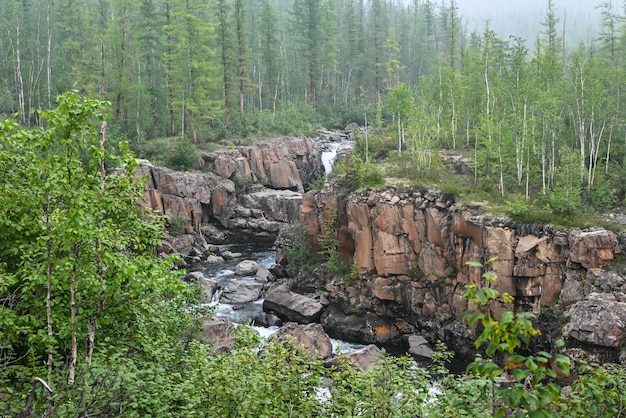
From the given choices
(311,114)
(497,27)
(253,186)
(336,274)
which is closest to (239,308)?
(336,274)

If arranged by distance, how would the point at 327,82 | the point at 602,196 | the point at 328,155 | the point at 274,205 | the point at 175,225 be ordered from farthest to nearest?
the point at 327,82
the point at 328,155
the point at 274,205
the point at 175,225
the point at 602,196

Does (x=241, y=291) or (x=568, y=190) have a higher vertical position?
(x=568, y=190)

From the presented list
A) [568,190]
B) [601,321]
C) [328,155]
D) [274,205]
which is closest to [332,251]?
[568,190]

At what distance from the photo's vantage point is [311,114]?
55.5m

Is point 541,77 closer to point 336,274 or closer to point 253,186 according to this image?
point 336,274

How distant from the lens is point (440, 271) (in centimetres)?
2252

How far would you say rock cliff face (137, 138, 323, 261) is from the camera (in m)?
34.8

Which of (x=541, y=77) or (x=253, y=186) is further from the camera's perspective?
(x=253, y=186)

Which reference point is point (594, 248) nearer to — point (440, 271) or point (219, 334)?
point (440, 271)

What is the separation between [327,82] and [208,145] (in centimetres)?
2787

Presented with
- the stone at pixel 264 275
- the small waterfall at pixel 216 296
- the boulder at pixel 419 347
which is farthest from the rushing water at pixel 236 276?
the boulder at pixel 419 347

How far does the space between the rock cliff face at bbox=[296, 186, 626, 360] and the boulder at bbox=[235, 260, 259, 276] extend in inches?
181

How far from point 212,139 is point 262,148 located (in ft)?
15.1

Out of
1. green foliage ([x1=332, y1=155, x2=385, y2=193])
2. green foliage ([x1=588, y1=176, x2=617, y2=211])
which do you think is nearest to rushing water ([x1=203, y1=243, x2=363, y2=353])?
green foliage ([x1=332, y1=155, x2=385, y2=193])
